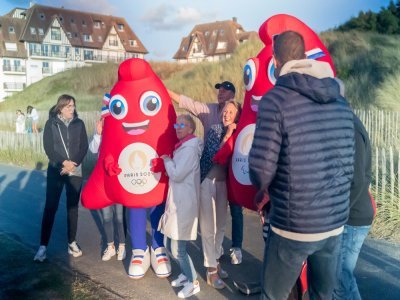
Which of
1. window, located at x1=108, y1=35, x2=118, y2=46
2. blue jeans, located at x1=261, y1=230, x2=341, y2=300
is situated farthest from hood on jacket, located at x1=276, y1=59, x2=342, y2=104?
window, located at x1=108, y1=35, x2=118, y2=46

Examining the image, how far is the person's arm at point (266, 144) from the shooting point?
234cm

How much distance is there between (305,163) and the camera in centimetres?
233

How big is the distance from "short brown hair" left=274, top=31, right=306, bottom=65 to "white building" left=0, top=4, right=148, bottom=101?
5203cm

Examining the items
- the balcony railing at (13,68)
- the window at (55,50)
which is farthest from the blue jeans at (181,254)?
the balcony railing at (13,68)

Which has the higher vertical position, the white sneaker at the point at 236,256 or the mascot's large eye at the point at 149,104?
the mascot's large eye at the point at 149,104

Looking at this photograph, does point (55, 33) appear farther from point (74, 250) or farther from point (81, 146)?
point (74, 250)

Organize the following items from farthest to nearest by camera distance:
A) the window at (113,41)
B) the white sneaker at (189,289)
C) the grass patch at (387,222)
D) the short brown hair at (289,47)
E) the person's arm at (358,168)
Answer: the window at (113,41), the grass patch at (387,222), the white sneaker at (189,289), the person's arm at (358,168), the short brown hair at (289,47)

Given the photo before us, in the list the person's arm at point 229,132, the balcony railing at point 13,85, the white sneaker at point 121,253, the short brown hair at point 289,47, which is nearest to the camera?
the short brown hair at point 289,47

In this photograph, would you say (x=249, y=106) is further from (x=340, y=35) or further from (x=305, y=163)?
(x=340, y=35)

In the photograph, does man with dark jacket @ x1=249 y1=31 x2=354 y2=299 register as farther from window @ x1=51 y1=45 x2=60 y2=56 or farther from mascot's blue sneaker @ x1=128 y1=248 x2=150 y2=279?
window @ x1=51 y1=45 x2=60 y2=56

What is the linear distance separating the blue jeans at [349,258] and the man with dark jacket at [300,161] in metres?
0.56

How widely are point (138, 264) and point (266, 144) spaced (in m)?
2.72

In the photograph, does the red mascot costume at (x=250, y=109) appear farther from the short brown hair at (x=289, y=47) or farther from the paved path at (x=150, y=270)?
the short brown hair at (x=289, y=47)

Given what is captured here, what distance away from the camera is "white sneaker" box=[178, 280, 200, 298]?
13.5 feet
